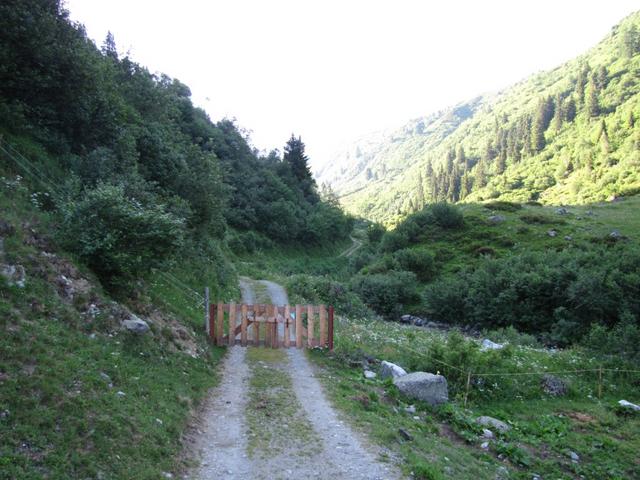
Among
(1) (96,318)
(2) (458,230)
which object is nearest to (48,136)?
(1) (96,318)

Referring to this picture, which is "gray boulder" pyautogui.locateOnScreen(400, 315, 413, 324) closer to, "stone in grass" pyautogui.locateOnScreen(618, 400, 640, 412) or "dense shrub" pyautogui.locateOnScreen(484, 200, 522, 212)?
"stone in grass" pyautogui.locateOnScreen(618, 400, 640, 412)

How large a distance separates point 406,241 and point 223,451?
71.8 m

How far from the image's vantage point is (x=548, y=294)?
1708 inches

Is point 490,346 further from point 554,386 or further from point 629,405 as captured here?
point 629,405

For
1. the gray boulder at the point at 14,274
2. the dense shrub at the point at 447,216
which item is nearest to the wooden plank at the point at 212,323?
the gray boulder at the point at 14,274

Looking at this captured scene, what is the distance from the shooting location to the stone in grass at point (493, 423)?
1439 cm

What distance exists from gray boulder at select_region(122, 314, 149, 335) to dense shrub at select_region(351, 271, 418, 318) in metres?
42.3

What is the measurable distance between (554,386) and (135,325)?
61.9 feet

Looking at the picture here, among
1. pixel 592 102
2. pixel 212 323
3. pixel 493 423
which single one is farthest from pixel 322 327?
pixel 592 102

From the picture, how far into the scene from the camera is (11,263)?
10.7 meters

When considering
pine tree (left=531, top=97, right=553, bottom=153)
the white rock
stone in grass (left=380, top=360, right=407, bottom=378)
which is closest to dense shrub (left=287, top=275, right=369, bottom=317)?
the white rock

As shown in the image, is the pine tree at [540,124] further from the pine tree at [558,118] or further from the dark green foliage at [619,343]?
the dark green foliage at [619,343]

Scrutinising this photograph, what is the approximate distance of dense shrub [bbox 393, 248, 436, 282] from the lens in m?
65.5

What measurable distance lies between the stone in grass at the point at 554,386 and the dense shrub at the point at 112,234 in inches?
716
